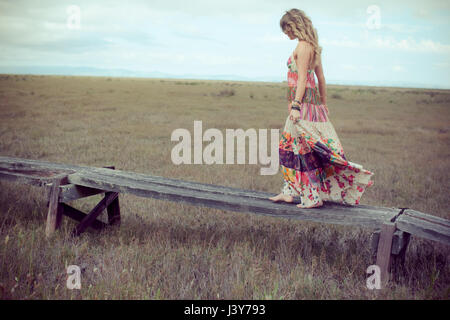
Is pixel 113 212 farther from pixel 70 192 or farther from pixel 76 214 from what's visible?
pixel 70 192

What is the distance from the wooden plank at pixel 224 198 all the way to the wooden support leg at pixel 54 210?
0.55 feet

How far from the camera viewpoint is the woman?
10.9 feet

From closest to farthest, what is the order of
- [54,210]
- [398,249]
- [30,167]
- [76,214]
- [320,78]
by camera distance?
[398,249] < [320,78] < [54,210] < [76,214] < [30,167]

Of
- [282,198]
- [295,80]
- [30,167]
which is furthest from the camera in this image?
[30,167]

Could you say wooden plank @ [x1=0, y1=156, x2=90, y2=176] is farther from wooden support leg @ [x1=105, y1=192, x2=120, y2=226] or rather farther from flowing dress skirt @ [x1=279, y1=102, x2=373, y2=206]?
flowing dress skirt @ [x1=279, y1=102, x2=373, y2=206]

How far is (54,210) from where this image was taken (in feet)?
13.5

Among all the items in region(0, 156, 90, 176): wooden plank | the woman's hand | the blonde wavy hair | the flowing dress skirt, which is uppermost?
the blonde wavy hair

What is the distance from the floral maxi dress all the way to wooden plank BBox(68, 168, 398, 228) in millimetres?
189

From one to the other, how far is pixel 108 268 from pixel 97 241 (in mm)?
913

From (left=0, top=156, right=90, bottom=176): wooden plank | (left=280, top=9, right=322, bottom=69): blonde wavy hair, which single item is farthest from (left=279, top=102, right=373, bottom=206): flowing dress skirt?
(left=0, top=156, right=90, bottom=176): wooden plank

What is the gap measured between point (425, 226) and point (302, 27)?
2012mm

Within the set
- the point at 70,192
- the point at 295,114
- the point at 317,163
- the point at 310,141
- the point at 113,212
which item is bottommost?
the point at 113,212

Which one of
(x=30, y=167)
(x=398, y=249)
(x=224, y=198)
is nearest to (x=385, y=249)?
(x=398, y=249)
